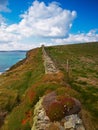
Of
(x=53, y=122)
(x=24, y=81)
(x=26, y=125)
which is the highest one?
(x=53, y=122)

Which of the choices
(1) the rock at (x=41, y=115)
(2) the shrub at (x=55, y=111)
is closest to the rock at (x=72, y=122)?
(2) the shrub at (x=55, y=111)

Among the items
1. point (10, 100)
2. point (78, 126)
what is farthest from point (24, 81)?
point (78, 126)

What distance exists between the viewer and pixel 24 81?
4469cm

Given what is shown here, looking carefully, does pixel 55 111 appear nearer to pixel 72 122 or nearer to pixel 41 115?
pixel 72 122

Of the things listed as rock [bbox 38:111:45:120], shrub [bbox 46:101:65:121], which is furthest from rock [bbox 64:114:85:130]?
rock [bbox 38:111:45:120]

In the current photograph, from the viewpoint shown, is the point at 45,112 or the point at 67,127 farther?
the point at 45,112

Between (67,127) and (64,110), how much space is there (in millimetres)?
1710

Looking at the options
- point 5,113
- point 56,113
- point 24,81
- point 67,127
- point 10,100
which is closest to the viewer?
point 67,127

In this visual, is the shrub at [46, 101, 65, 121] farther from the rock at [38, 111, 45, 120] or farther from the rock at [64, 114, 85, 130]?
the rock at [38, 111, 45, 120]

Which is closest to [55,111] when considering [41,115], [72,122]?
[72,122]

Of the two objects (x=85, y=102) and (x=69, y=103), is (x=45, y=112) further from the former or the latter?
(x=85, y=102)

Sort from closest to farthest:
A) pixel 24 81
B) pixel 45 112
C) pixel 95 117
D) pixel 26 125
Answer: pixel 45 112 < pixel 26 125 < pixel 95 117 < pixel 24 81

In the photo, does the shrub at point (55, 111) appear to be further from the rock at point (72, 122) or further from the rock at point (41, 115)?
the rock at point (41, 115)

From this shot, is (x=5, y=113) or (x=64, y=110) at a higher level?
(x=64, y=110)
